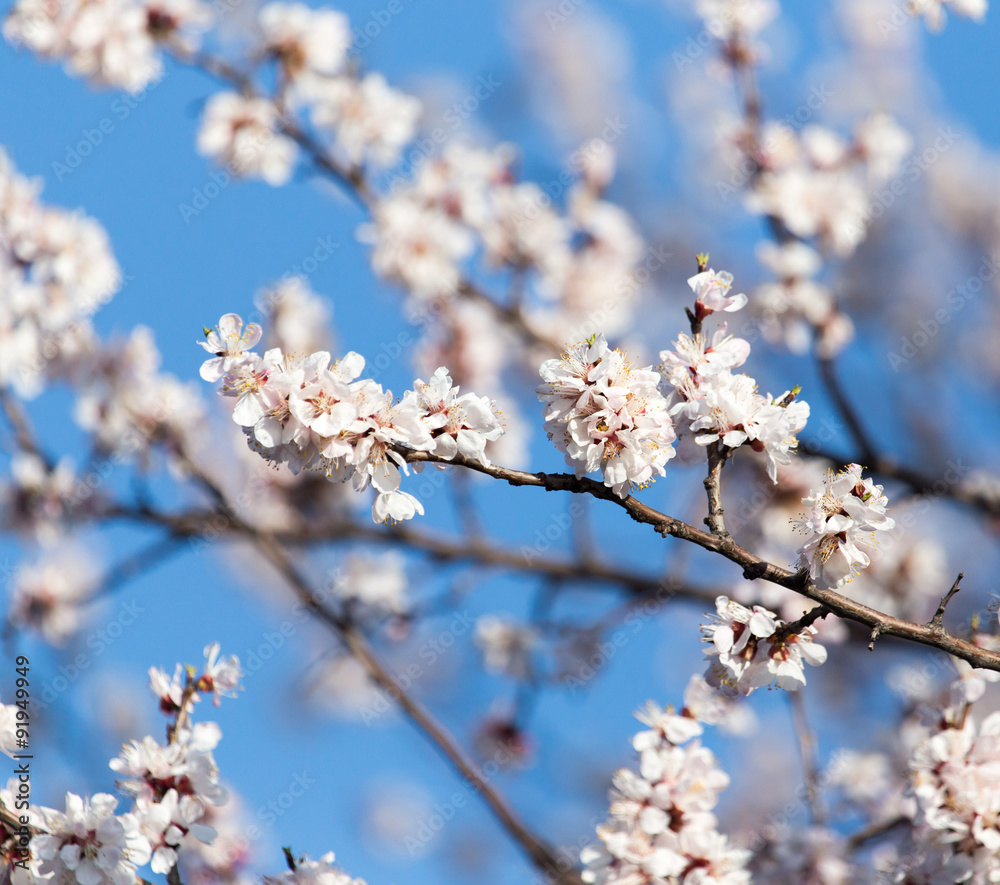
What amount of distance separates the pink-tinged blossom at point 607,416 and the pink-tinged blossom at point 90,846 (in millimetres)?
1341

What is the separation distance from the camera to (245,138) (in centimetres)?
482

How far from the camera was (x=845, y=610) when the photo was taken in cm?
179

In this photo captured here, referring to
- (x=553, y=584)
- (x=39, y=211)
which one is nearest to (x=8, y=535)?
(x=39, y=211)

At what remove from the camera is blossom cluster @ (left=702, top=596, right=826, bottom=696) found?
195 centimetres

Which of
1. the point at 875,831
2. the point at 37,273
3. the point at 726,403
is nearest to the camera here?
the point at 726,403

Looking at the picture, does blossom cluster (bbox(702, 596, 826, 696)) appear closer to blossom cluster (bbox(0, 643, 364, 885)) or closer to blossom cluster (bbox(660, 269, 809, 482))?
blossom cluster (bbox(660, 269, 809, 482))

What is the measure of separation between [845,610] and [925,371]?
681cm

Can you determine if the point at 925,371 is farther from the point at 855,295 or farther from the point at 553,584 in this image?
the point at 553,584

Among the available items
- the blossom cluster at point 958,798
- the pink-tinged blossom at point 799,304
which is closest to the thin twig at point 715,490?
the blossom cluster at point 958,798

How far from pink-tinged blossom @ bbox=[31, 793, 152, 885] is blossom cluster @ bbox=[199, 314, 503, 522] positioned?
0.95 m

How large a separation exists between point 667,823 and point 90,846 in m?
1.44

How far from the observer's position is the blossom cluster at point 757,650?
1.95m

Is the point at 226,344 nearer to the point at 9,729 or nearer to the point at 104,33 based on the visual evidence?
the point at 9,729

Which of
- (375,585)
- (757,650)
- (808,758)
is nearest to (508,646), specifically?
(375,585)
